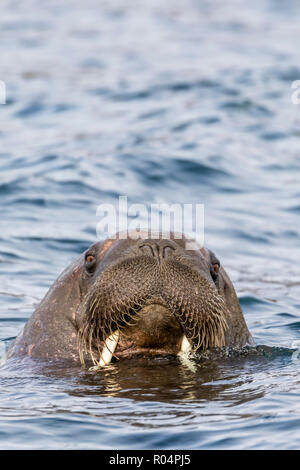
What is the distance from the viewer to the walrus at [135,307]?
22.6ft

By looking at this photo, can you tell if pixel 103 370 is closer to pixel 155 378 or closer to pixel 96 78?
pixel 155 378

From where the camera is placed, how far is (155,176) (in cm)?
1719

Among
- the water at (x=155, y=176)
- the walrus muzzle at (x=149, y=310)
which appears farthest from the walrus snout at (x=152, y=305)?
the water at (x=155, y=176)

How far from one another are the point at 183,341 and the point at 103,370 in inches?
25.0

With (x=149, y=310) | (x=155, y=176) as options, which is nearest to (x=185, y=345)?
(x=149, y=310)

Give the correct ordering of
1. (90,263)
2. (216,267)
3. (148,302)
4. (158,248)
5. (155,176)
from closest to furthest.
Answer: (148,302) < (158,248) < (90,263) < (216,267) < (155,176)

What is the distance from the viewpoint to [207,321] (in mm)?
7078

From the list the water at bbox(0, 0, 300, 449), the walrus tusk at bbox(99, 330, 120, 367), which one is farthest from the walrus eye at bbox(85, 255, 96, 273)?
the water at bbox(0, 0, 300, 449)

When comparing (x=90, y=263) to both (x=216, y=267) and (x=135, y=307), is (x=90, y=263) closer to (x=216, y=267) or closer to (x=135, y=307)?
(x=135, y=307)

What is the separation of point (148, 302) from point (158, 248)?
1.28ft

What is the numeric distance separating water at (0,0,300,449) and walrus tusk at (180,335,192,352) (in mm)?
132

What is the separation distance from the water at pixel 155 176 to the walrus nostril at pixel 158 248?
0.90m

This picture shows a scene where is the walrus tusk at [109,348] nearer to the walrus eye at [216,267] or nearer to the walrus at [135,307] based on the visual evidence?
the walrus at [135,307]
